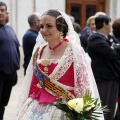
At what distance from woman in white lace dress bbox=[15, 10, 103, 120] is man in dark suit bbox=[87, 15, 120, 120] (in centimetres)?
188

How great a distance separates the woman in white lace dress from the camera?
377 centimetres

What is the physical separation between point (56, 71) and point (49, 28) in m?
0.38

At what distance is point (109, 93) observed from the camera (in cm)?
606

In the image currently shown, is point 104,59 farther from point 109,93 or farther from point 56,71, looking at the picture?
point 56,71

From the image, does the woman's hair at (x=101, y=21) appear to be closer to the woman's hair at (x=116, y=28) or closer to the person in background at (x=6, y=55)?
the woman's hair at (x=116, y=28)

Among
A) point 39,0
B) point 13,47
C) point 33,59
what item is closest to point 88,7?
point 39,0

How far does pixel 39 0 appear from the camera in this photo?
47.6 feet

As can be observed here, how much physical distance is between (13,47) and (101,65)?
128cm

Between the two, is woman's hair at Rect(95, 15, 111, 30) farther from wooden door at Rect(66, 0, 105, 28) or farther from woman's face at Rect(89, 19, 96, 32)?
wooden door at Rect(66, 0, 105, 28)

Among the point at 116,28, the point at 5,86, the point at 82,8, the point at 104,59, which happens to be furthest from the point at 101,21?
the point at 82,8

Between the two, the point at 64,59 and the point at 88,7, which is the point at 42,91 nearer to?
the point at 64,59

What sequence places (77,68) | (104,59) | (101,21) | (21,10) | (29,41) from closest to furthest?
(77,68) → (104,59) → (101,21) → (29,41) → (21,10)

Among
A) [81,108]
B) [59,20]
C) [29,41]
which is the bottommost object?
[81,108]

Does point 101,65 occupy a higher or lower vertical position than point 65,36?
lower
